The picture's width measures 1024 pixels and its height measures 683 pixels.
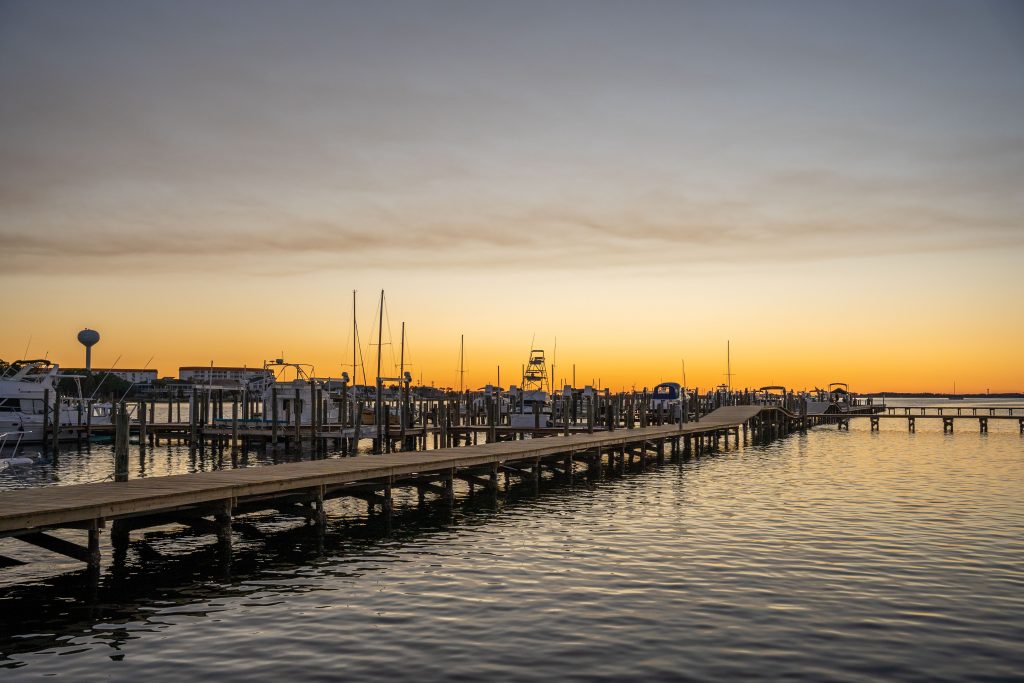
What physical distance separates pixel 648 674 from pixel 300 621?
5336 millimetres

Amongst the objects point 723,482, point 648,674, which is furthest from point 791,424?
point 648,674

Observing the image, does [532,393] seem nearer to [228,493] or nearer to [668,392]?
[668,392]

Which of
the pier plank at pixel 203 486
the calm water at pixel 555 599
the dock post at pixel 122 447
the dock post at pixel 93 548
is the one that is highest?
the dock post at pixel 122 447

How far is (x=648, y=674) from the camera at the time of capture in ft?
35.3

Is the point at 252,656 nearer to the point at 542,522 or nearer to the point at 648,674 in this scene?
the point at 648,674

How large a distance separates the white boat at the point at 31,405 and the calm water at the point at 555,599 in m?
35.4

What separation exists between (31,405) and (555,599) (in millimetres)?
51557

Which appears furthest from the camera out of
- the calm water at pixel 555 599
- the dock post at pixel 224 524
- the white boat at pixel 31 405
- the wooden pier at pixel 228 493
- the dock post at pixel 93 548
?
the white boat at pixel 31 405

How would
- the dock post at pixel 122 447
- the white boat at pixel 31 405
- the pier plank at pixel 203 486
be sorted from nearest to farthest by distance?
the pier plank at pixel 203 486, the dock post at pixel 122 447, the white boat at pixel 31 405

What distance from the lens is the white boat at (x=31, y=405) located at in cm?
5159

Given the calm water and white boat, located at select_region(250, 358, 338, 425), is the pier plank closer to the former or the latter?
the calm water

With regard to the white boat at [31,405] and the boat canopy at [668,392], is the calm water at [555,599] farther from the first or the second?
the boat canopy at [668,392]

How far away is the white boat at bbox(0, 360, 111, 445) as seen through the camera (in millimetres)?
51594

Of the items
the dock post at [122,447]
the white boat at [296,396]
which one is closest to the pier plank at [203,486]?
the dock post at [122,447]
